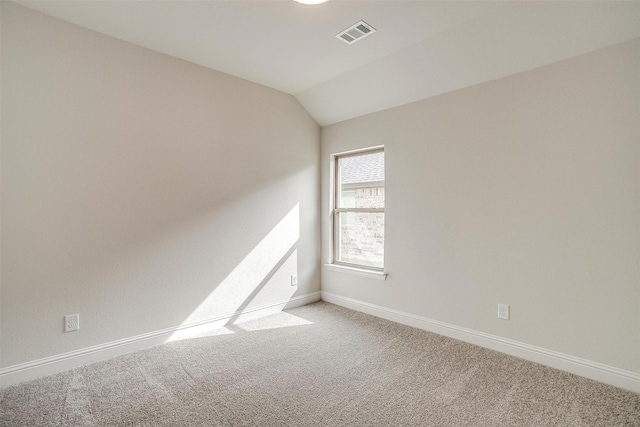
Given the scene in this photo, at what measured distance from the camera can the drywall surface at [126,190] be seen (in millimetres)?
2242

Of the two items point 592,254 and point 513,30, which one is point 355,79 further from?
point 592,254

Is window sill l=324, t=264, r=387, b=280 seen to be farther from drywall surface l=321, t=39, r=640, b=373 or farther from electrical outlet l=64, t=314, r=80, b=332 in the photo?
electrical outlet l=64, t=314, r=80, b=332

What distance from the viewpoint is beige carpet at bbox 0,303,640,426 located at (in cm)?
185

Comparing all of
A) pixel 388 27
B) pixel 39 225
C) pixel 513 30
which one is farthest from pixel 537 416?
pixel 39 225

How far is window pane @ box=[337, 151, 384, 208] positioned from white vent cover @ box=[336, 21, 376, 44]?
4.42 feet

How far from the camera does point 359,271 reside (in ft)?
12.3

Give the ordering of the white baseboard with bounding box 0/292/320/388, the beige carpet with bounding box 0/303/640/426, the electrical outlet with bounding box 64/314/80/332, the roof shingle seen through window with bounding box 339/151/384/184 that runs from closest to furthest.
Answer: the beige carpet with bounding box 0/303/640/426
the white baseboard with bounding box 0/292/320/388
the electrical outlet with bounding box 64/314/80/332
the roof shingle seen through window with bounding box 339/151/384/184

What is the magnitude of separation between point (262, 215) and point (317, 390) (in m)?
1.96

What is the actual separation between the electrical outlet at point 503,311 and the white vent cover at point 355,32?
2.45 m

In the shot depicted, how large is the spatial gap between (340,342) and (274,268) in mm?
1208

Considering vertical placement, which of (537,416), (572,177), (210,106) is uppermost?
(210,106)

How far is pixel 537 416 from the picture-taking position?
1.86m

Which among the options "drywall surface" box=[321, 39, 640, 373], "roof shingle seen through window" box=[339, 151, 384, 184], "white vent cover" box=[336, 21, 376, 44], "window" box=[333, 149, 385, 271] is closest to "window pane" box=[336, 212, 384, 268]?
"window" box=[333, 149, 385, 271]

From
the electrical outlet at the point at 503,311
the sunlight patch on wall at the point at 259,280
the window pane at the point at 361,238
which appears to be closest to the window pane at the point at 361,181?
the window pane at the point at 361,238
